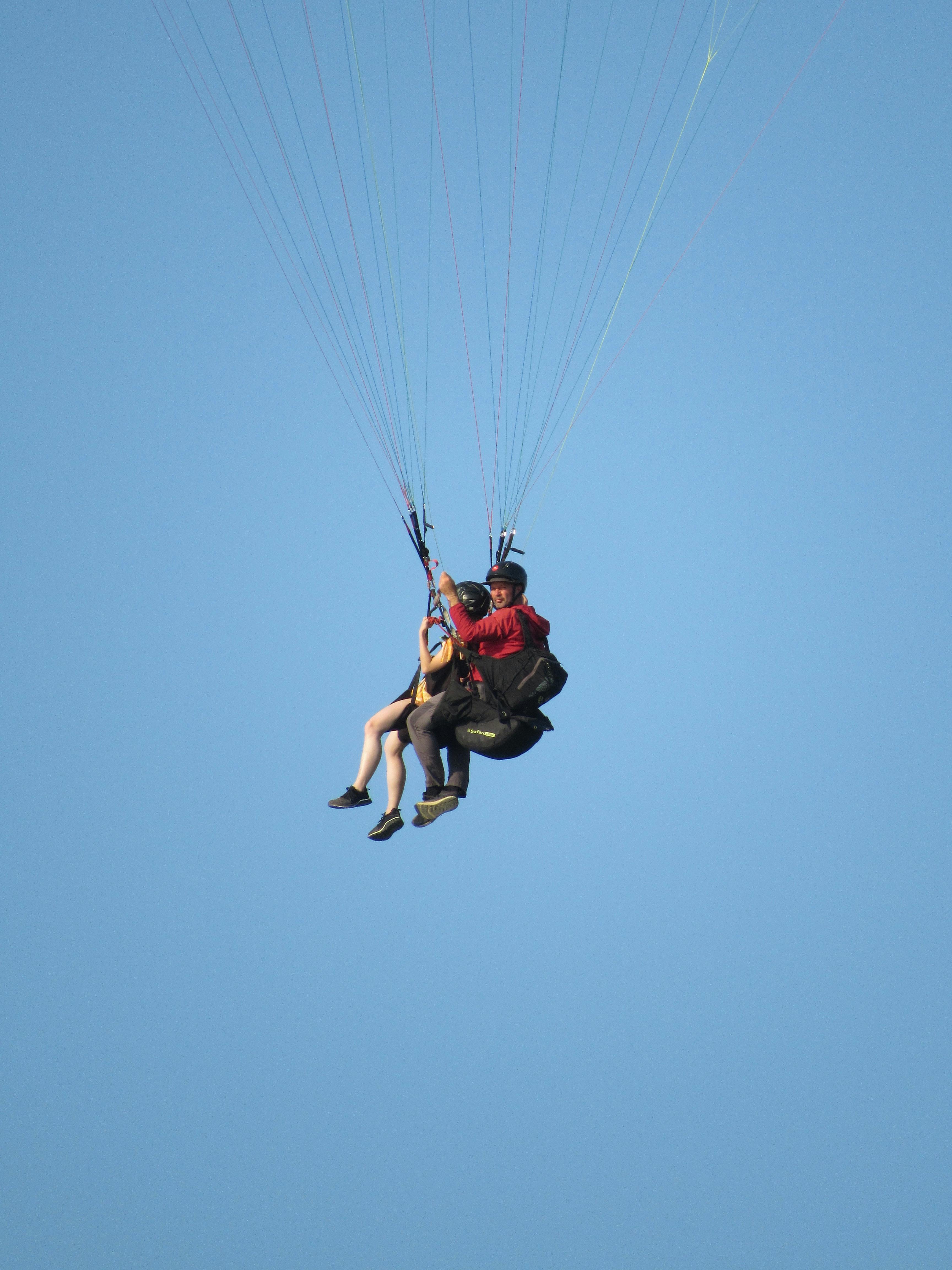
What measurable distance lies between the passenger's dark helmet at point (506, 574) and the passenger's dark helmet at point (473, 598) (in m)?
0.15

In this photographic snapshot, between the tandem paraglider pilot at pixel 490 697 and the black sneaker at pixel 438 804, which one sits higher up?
the tandem paraglider pilot at pixel 490 697

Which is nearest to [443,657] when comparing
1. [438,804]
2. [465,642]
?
[465,642]

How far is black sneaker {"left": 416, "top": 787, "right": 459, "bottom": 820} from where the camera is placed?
1180 centimetres

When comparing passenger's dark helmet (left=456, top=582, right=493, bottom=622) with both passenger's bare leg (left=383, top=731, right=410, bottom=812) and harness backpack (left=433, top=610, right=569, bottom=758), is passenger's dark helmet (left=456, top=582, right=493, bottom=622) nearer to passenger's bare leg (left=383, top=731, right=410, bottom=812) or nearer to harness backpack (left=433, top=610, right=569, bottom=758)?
harness backpack (left=433, top=610, right=569, bottom=758)

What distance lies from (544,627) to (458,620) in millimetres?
842

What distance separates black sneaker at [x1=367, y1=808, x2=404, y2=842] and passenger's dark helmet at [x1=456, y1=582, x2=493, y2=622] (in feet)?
6.36

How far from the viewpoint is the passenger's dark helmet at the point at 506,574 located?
1209cm

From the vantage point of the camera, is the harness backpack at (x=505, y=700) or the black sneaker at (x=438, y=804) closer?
the harness backpack at (x=505, y=700)

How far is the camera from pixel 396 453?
12.5 metres

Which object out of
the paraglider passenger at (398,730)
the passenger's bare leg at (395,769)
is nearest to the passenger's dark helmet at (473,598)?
the paraglider passenger at (398,730)

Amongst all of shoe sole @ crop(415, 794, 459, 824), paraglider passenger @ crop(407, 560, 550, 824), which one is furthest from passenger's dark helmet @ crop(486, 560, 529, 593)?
shoe sole @ crop(415, 794, 459, 824)

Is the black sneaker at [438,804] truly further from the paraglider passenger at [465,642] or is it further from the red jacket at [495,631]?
the red jacket at [495,631]

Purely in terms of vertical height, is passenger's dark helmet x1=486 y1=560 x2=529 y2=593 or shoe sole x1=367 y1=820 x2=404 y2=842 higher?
passenger's dark helmet x1=486 y1=560 x2=529 y2=593

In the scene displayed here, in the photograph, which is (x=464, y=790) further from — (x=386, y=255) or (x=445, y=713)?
(x=386, y=255)
